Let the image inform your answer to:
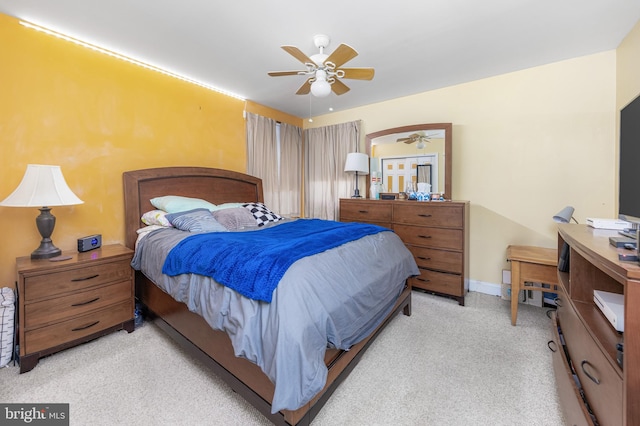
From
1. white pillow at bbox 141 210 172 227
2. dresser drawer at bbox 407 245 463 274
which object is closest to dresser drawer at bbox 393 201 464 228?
dresser drawer at bbox 407 245 463 274

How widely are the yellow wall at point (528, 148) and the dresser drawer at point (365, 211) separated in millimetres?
974

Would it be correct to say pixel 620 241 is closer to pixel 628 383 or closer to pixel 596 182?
pixel 628 383

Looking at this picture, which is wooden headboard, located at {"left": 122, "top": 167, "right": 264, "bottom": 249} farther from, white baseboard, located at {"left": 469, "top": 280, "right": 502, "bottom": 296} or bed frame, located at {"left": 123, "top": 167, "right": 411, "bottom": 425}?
white baseboard, located at {"left": 469, "top": 280, "right": 502, "bottom": 296}

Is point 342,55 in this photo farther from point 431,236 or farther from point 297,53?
→ point 431,236

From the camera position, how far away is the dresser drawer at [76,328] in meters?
1.84

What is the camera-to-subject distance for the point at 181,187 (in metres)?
3.08

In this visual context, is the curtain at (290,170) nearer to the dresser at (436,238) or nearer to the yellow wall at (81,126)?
the yellow wall at (81,126)

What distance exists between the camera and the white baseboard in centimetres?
313

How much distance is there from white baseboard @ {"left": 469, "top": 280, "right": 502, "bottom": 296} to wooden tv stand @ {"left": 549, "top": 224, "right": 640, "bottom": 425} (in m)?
1.43

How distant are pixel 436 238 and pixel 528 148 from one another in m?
1.45

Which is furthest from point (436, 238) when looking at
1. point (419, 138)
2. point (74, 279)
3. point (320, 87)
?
point (74, 279)

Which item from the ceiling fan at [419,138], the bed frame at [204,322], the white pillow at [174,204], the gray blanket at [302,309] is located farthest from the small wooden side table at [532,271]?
the white pillow at [174,204]

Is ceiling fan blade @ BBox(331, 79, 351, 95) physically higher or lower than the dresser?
higher

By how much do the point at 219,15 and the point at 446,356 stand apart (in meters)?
3.23
